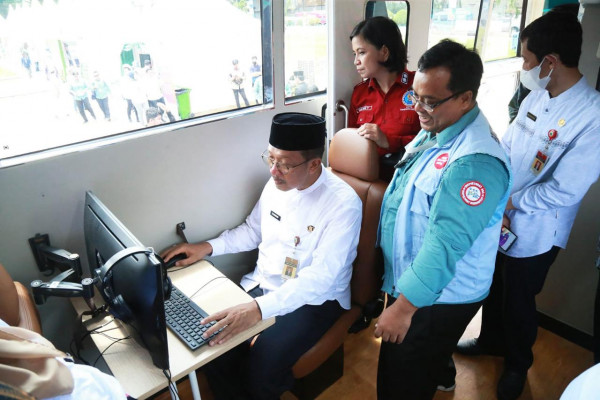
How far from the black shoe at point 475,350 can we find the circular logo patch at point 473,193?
4.79ft

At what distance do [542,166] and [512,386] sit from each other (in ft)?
3.73

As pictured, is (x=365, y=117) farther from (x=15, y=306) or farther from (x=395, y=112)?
(x=15, y=306)

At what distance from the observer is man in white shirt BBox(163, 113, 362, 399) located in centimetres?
164

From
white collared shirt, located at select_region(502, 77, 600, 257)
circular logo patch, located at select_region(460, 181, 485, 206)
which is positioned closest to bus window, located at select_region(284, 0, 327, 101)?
white collared shirt, located at select_region(502, 77, 600, 257)

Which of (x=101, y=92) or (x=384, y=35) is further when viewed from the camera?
(x=384, y=35)

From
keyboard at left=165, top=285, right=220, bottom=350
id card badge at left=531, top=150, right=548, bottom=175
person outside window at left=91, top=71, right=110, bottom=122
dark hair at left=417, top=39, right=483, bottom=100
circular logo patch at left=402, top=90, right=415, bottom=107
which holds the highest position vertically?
dark hair at left=417, top=39, right=483, bottom=100

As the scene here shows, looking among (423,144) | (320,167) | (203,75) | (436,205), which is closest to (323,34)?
(203,75)

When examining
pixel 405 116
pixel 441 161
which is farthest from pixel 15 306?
pixel 405 116

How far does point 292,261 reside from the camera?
188 cm

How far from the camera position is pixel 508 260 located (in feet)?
6.44

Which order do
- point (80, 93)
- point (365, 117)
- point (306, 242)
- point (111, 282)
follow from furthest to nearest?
point (365, 117) → point (306, 242) → point (80, 93) → point (111, 282)

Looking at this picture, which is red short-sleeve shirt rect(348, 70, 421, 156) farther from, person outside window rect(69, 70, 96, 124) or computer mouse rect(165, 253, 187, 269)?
person outside window rect(69, 70, 96, 124)

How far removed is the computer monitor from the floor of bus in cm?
110

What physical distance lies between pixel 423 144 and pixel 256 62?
108cm
